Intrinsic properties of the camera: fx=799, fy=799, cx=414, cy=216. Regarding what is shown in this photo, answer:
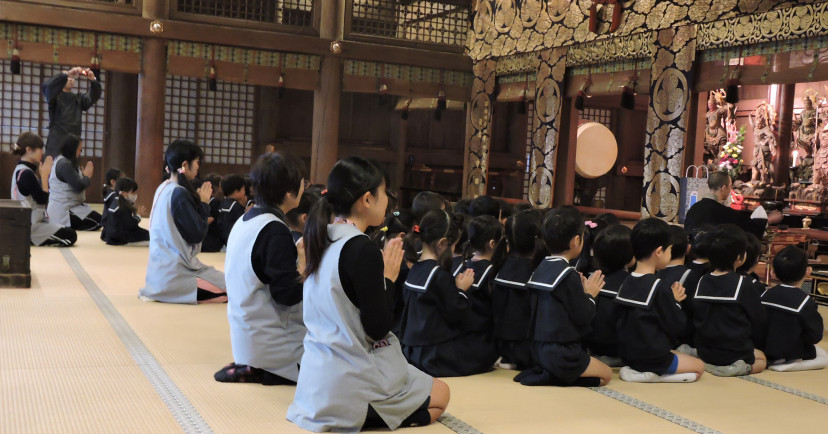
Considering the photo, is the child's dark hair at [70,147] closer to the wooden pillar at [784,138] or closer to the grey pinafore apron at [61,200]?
the grey pinafore apron at [61,200]

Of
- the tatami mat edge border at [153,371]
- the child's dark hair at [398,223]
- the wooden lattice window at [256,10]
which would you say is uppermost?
the wooden lattice window at [256,10]

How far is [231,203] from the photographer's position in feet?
28.7

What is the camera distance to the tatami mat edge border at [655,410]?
3.36 m

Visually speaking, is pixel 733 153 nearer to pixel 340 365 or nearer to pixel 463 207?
pixel 463 207

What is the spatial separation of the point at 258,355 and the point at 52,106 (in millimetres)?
7303

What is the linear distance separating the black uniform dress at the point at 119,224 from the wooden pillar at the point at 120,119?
4645 mm

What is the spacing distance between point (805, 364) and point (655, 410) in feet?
5.32

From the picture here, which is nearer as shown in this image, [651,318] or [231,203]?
[651,318]

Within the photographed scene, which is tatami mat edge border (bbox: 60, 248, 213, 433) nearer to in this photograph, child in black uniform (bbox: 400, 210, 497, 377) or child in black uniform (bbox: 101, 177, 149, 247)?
child in black uniform (bbox: 400, 210, 497, 377)

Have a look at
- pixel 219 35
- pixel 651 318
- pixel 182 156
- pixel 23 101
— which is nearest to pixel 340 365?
pixel 651 318

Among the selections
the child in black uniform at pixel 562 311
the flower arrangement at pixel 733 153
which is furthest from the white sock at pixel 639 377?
the flower arrangement at pixel 733 153

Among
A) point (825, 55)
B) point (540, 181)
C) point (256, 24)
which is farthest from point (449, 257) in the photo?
point (256, 24)

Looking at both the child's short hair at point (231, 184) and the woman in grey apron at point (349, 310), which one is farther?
the child's short hair at point (231, 184)

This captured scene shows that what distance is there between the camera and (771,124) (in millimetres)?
12102
